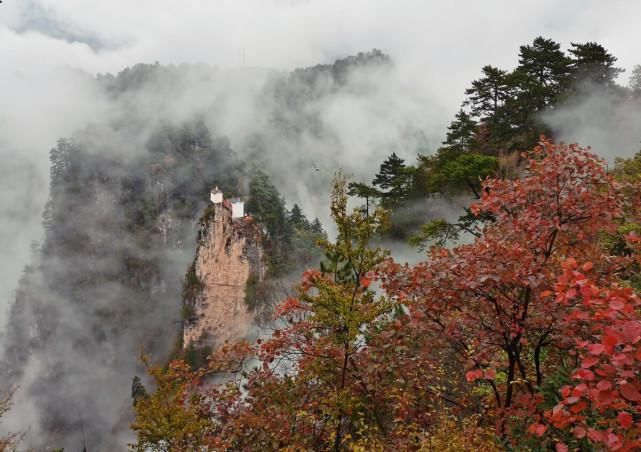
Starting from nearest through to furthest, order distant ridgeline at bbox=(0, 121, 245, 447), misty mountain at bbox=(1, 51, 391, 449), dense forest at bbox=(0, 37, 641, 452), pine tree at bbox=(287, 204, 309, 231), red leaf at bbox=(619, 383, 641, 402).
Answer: red leaf at bbox=(619, 383, 641, 402)
dense forest at bbox=(0, 37, 641, 452)
pine tree at bbox=(287, 204, 309, 231)
misty mountain at bbox=(1, 51, 391, 449)
distant ridgeline at bbox=(0, 121, 245, 447)

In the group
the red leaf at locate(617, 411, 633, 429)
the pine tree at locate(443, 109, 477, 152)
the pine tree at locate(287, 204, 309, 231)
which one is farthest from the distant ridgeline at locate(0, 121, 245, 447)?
the red leaf at locate(617, 411, 633, 429)

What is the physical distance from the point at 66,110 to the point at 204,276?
429 feet

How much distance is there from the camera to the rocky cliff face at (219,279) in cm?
A: 4781

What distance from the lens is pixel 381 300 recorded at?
677 cm

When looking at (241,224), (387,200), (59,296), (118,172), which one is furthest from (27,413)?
(387,200)

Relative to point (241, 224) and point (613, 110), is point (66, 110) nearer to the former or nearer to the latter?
point (241, 224)

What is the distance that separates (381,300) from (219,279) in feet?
145

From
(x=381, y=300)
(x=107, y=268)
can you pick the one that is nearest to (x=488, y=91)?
(x=381, y=300)

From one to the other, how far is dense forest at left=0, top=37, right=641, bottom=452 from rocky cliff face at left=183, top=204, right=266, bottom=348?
2.77m

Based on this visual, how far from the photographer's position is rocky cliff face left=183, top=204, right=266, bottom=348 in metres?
47.8

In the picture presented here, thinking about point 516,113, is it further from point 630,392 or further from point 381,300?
point 630,392

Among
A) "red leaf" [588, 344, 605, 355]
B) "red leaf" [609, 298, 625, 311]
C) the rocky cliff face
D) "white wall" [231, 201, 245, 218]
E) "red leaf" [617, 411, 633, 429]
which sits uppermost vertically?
"white wall" [231, 201, 245, 218]

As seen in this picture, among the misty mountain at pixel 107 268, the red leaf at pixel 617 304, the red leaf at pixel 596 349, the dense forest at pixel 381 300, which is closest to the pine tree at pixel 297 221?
the misty mountain at pixel 107 268

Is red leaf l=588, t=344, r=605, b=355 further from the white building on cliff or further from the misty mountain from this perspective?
the misty mountain
